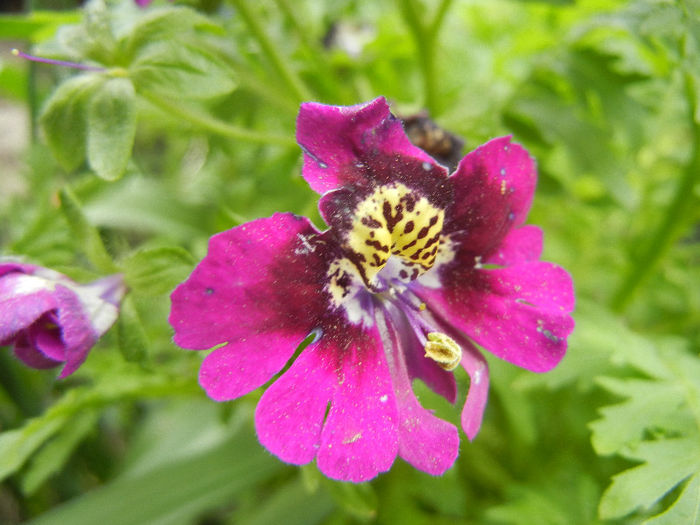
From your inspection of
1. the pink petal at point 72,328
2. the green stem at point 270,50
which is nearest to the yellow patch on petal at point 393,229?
the pink petal at point 72,328

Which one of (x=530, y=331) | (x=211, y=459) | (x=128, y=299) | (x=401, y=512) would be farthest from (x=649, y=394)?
(x=211, y=459)

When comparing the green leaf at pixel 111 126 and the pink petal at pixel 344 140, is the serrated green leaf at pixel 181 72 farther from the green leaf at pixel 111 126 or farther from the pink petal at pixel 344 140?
the pink petal at pixel 344 140

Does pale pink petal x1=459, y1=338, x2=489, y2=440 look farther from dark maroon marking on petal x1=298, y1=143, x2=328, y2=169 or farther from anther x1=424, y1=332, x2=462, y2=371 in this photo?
dark maroon marking on petal x1=298, y1=143, x2=328, y2=169

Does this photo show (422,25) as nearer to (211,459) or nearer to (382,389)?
(382,389)

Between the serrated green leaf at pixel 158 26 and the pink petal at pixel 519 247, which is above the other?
the serrated green leaf at pixel 158 26

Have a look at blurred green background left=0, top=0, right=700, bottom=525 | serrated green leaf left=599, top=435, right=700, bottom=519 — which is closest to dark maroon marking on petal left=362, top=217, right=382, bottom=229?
blurred green background left=0, top=0, right=700, bottom=525

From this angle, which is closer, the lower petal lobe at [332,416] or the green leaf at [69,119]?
the lower petal lobe at [332,416]

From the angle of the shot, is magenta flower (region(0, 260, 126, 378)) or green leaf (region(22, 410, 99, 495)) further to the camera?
green leaf (region(22, 410, 99, 495))
